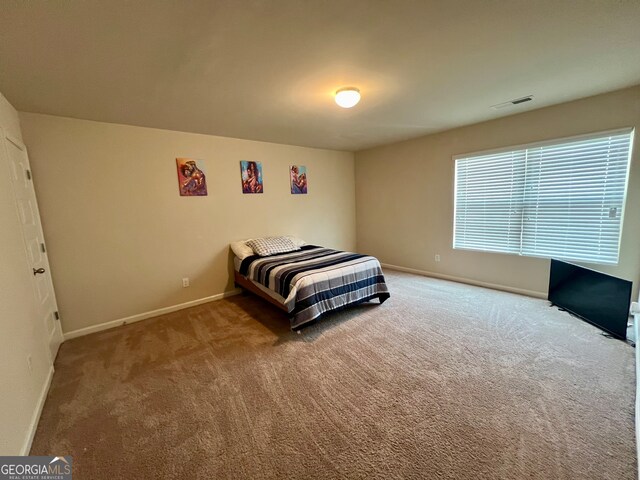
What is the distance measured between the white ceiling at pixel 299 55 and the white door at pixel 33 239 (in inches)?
20.3

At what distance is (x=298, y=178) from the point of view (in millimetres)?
4566

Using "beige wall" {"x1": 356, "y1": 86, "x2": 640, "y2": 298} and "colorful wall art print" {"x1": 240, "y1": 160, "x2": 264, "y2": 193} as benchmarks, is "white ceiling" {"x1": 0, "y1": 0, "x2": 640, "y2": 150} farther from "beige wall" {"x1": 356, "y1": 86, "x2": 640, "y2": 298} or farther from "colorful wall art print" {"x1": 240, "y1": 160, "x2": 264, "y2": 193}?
"colorful wall art print" {"x1": 240, "y1": 160, "x2": 264, "y2": 193}

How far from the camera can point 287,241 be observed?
4074mm

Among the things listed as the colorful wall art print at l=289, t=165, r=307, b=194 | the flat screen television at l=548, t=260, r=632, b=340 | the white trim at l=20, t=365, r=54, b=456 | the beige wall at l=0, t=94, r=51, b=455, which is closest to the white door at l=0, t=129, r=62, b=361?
the beige wall at l=0, t=94, r=51, b=455

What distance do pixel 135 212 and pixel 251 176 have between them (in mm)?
1629

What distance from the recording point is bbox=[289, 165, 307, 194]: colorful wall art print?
4.49m

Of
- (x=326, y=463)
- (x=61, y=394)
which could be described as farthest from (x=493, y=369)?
(x=61, y=394)

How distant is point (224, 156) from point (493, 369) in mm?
3980

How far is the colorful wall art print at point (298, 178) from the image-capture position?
14.7 ft

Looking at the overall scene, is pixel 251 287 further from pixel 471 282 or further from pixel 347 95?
pixel 471 282

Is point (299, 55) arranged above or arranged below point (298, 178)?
above

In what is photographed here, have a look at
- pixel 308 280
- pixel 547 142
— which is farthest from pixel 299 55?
pixel 547 142

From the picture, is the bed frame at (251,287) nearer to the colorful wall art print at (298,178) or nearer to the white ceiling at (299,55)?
the colorful wall art print at (298,178)

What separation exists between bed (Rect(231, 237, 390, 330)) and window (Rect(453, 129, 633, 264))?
192 centimetres
